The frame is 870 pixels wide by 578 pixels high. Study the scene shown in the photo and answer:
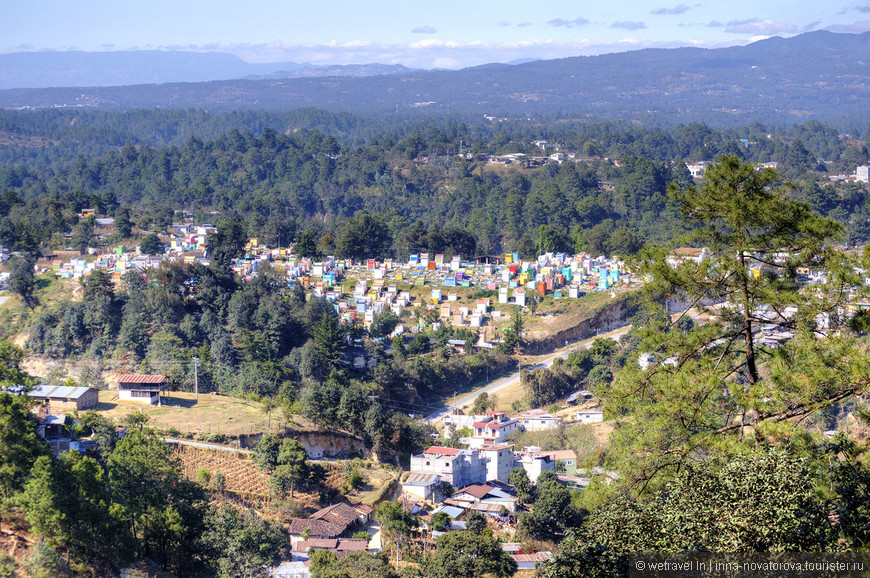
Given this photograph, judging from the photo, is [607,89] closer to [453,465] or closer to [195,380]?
[195,380]

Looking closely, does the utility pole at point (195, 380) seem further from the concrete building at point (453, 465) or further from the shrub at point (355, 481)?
the concrete building at point (453, 465)

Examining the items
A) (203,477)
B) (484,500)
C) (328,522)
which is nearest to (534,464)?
(484,500)

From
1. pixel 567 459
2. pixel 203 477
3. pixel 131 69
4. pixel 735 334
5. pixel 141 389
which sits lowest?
pixel 567 459

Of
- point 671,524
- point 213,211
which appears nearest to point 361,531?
point 671,524

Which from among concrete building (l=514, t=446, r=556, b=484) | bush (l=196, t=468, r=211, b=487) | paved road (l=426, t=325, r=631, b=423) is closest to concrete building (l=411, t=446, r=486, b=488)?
concrete building (l=514, t=446, r=556, b=484)

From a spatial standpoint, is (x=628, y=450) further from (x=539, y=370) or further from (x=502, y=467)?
(x=539, y=370)

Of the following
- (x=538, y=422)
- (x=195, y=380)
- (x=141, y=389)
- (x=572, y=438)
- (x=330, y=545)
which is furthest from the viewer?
(x=538, y=422)

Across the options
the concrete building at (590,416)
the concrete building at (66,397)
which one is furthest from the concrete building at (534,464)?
the concrete building at (66,397)

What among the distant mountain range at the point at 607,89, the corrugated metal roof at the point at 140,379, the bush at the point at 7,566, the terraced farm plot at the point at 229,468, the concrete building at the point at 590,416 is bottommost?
the concrete building at the point at 590,416
